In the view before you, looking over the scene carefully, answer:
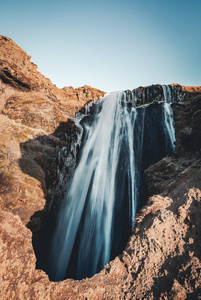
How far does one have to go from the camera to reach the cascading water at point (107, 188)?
10766mm

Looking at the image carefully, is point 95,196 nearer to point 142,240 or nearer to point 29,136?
point 29,136

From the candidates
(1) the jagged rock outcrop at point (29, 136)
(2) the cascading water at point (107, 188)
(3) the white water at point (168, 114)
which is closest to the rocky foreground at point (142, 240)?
(1) the jagged rock outcrop at point (29, 136)

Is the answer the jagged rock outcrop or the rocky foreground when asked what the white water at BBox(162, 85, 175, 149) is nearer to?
the rocky foreground

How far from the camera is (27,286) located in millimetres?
2174

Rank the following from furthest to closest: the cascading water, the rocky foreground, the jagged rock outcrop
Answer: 1. the cascading water
2. the jagged rock outcrop
3. the rocky foreground

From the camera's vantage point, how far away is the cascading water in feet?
35.3

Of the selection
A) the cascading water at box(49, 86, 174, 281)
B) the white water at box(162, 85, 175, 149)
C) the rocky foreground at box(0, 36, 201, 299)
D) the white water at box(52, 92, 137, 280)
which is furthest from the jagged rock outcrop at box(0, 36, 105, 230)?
the white water at box(162, 85, 175, 149)

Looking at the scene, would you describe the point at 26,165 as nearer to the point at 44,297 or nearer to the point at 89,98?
the point at 44,297

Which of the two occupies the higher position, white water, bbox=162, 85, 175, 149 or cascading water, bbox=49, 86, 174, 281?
white water, bbox=162, 85, 175, 149

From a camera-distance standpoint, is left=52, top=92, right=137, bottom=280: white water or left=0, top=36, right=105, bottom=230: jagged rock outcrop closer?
left=0, top=36, right=105, bottom=230: jagged rock outcrop

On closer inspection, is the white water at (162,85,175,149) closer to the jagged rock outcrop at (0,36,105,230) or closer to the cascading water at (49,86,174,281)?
the cascading water at (49,86,174,281)

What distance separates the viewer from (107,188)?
13.8 metres

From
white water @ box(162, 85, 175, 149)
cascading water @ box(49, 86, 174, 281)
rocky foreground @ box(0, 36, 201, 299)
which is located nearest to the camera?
rocky foreground @ box(0, 36, 201, 299)

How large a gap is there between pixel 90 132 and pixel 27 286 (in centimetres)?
1867
